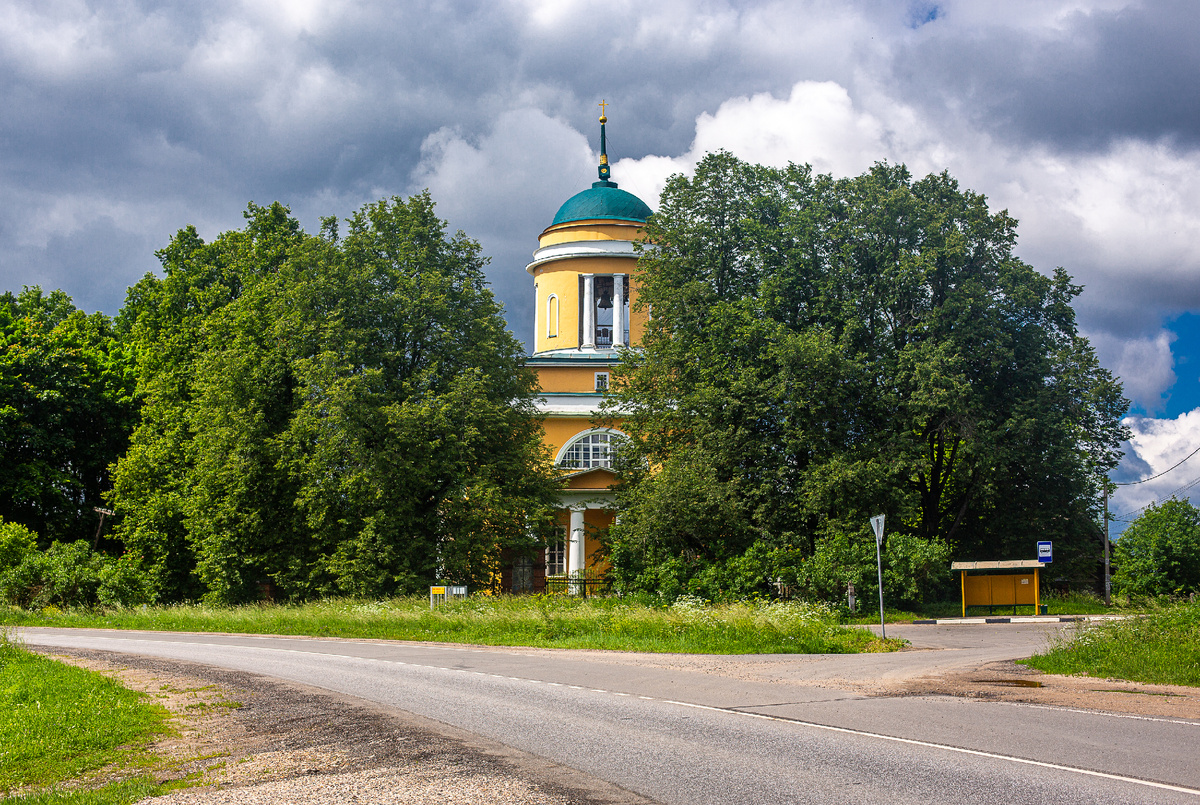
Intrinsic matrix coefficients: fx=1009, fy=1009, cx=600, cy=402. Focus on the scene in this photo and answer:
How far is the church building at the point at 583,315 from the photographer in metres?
43.1

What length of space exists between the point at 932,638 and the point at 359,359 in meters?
19.3

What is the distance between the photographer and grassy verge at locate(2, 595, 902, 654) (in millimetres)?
19609

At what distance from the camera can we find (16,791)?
734 cm

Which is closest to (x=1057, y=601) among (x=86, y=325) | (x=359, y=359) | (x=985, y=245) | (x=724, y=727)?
(x=985, y=245)

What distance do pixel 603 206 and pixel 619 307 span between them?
195 inches

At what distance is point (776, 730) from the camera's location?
9.49 m

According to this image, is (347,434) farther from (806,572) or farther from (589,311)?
(589,311)

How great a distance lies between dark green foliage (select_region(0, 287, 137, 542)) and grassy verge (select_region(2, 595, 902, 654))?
12442mm

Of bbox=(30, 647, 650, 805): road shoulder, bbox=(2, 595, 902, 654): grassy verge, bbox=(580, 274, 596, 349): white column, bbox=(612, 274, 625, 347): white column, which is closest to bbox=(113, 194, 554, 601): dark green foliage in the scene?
bbox=(2, 595, 902, 654): grassy verge

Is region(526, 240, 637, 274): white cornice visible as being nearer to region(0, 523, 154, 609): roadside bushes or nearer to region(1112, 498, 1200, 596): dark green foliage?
region(0, 523, 154, 609): roadside bushes

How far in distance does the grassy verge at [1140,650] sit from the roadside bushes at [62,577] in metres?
28.4

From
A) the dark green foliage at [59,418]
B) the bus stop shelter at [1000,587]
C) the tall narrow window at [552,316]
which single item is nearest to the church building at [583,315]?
the tall narrow window at [552,316]

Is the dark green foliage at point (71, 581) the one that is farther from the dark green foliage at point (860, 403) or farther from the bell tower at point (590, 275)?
the bell tower at point (590, 275)

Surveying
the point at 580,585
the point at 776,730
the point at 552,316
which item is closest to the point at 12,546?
the point at 580,585
